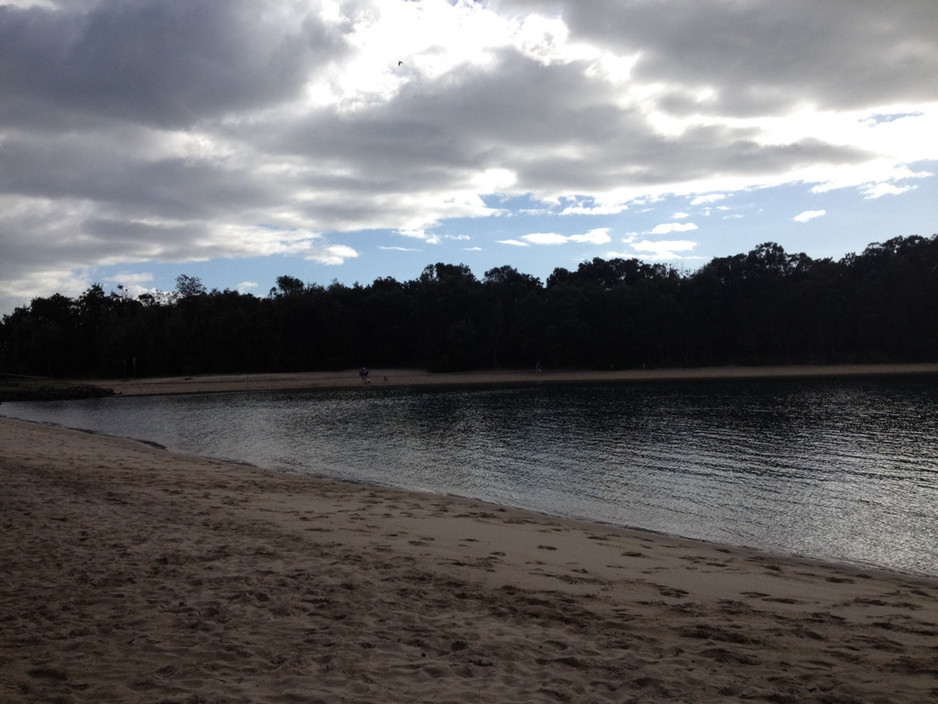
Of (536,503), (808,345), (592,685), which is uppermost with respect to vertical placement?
(808,345)

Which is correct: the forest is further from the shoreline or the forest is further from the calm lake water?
the calm lake water

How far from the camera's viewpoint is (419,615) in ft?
24.0

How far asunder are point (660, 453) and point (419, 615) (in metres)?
19.7

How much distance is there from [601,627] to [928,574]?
312 inches

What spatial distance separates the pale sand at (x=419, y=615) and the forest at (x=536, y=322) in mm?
87446

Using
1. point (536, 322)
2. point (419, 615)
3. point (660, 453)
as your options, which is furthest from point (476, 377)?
point (419, 615)

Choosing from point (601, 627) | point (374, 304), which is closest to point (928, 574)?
point (601, 627)

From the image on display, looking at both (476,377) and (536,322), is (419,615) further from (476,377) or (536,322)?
(536,322)

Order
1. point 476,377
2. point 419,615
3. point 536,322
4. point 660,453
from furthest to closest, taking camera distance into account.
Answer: point 536,322 → point 476,377 → point 660,453 → point 419,615

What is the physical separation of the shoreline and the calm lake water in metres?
26.6

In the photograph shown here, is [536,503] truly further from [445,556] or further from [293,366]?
[293,366]

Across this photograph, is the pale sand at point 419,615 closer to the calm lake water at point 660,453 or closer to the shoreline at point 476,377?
the calm lake water at point 660,453

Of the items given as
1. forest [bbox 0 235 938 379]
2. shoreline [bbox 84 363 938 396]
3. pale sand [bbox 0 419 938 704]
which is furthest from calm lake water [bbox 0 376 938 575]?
forest [bbox 0 235 938 379]

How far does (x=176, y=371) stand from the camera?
113062mm
